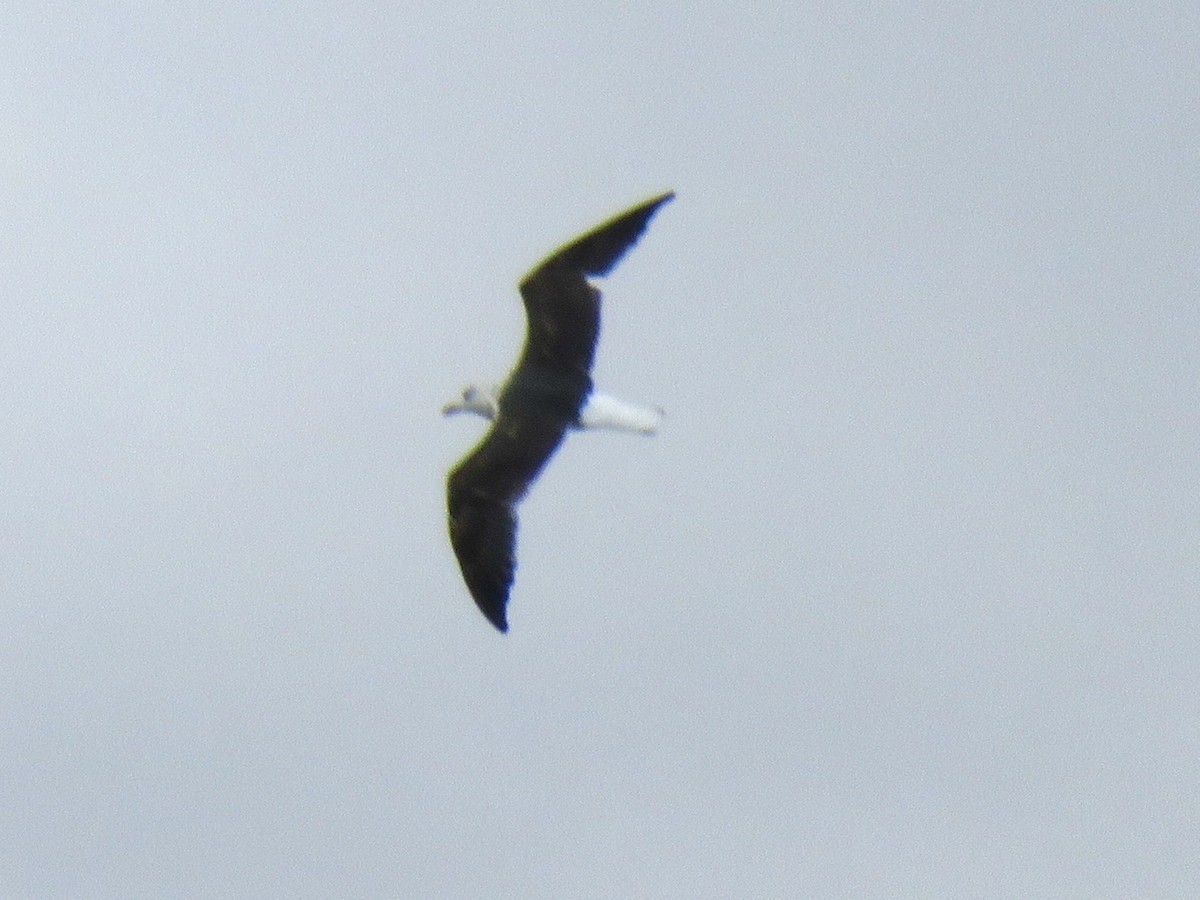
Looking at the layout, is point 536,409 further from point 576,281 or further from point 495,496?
point 576,281

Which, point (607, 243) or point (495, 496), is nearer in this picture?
point (607, 243)

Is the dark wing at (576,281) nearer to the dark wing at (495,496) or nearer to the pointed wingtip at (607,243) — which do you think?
the pointed wingtip at (607,243)

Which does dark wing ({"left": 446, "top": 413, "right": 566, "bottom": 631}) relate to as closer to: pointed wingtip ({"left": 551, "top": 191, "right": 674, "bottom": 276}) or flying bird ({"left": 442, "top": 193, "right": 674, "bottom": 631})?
flying bird ({"left": 442, "top": 193, "right": 674, "bottom": 631})

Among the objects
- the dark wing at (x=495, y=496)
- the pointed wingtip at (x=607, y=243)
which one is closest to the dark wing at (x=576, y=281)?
the pointed wingtip at (x=607, y=243)

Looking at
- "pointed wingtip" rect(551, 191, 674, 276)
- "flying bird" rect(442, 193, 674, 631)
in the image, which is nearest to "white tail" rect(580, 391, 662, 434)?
"flying bird" rect(442, 193, 674, 631)

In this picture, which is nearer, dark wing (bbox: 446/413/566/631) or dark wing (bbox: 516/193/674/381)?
dark wing (bbox: 516/193/674/381)

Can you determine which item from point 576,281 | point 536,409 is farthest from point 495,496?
point 576,281

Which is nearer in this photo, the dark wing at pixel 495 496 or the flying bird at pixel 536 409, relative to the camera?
the flying bird at pixel 536 409
